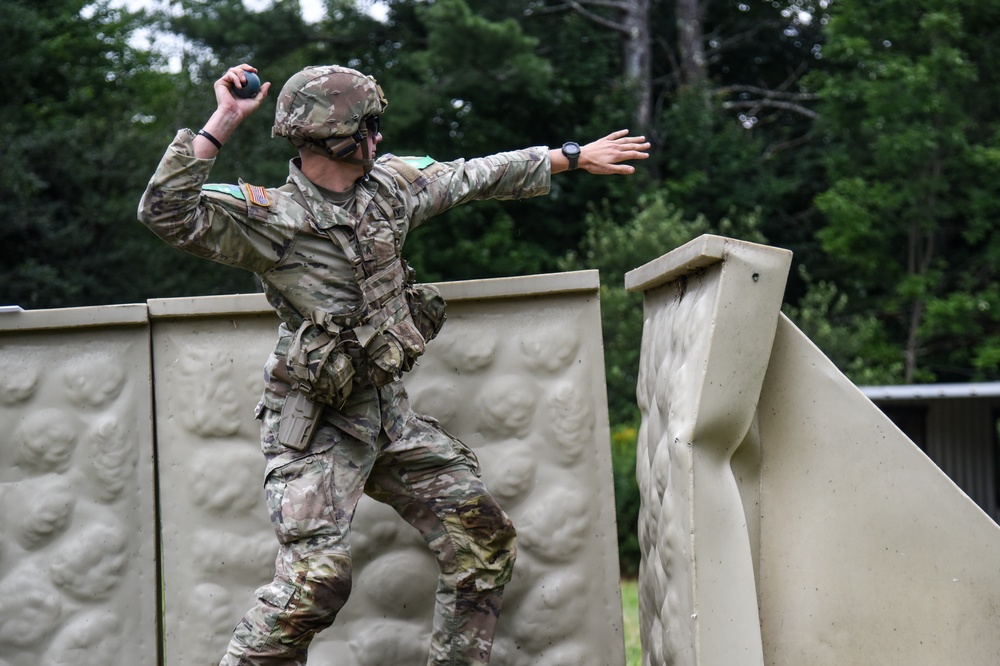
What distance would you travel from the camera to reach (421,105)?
2075 cm

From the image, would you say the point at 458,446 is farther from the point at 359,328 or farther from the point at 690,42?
the point at 690,42

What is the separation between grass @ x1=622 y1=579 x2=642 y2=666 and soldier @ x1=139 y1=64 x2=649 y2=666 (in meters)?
0.93

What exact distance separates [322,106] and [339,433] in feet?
3.33

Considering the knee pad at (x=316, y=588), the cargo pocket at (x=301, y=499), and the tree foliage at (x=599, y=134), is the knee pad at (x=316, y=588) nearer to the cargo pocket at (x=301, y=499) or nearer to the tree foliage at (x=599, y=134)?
the cargo pocket at (x=301, y=499)

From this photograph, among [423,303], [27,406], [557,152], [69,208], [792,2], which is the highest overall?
[792,2]

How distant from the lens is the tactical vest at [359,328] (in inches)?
150

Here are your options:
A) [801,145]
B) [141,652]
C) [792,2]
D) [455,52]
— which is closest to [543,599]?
[141,652]

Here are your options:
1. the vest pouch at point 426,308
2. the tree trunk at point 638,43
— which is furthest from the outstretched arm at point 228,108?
the tree trunk at point 638,43

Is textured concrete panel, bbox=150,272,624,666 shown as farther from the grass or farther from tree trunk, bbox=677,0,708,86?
tree trunk, bbox=677,0,708,86

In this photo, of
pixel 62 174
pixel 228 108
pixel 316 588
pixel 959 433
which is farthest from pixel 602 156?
pixel 62 174

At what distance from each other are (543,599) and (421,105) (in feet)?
55.4

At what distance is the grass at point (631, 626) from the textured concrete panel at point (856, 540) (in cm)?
119

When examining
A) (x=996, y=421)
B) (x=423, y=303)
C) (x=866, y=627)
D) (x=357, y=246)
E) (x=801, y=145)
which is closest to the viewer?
(x=866, y=627)

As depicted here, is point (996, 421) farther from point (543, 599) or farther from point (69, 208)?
point (69, 208)
